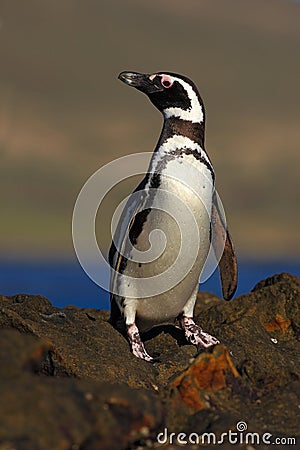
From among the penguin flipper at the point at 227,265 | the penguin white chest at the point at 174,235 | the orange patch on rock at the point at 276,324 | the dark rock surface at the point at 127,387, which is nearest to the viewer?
the dark rock surface at the point at 127,387

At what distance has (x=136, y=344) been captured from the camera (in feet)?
18.2

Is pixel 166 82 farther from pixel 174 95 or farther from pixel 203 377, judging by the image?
pixel 203 377

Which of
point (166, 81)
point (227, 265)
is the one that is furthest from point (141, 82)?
point (227, 265)

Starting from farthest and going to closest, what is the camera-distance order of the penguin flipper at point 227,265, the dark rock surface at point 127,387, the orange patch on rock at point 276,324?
the orange patch on rock at point 276,324 → the penguin flipper at point 227,265 → the dark rock surface at point 127,387

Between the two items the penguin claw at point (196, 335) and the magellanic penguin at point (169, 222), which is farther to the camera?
the penguin claw at point (196, 335)

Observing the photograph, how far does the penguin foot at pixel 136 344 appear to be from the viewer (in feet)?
17.8

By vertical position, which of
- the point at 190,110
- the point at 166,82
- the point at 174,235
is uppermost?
the point at 166,82

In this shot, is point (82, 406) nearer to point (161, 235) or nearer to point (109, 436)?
point (109, 436)

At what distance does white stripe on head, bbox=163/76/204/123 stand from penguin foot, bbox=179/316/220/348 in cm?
179

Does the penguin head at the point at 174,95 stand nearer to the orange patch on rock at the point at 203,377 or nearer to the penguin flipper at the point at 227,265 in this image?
the penguin flipper at the point at 227,265

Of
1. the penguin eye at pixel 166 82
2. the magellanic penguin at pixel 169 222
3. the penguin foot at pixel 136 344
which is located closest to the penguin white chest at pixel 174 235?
the magellanic penguin at pixel 169 222

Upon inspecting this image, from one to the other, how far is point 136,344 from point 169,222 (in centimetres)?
107

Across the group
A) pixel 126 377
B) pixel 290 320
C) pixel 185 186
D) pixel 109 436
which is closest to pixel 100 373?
pixel 126 377

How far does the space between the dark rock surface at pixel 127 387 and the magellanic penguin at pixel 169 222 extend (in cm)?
35
